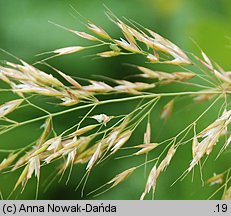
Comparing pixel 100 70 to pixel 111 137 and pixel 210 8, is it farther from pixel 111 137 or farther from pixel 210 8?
pixel 111 137

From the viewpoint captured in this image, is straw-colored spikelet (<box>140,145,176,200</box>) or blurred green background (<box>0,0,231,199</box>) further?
blurred green background (<box>0,0,231,199</box>)

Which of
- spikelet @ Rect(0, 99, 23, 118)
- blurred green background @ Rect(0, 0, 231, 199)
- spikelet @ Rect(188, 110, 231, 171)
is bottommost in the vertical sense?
spikelet @ Rect(188, 110, 231, 171)

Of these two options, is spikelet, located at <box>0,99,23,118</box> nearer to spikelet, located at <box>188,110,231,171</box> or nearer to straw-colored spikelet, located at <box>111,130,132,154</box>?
straw-colored spikelet, located at <box>111,130,132,154</box>

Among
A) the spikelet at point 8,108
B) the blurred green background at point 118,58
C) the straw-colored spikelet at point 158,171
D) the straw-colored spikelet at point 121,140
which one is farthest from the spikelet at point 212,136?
the blurred green background at point 118,58

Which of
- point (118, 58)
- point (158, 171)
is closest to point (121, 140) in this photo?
point (158, 171)

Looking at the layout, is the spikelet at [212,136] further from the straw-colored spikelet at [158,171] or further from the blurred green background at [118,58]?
the blurred green background at [118,58]

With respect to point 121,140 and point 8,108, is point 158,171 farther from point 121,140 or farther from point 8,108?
point 8,108

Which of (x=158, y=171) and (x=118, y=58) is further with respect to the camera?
(x=118, y=58)

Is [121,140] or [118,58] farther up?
[118,58]

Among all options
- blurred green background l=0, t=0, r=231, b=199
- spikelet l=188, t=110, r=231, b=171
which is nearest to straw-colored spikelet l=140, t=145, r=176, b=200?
spikelet l=188, t=110, r=231, b=171
